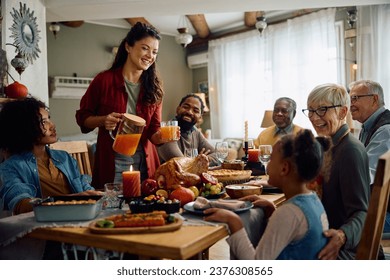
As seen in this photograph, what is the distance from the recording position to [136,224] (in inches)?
39.2

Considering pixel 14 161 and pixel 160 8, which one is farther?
pixel 160 8

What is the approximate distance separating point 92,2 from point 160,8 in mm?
612

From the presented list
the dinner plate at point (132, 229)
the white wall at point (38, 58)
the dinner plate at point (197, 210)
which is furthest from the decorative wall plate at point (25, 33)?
the dinner plate at point (132, 229)

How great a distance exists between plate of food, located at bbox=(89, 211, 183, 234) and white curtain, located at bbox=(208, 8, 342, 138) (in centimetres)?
431

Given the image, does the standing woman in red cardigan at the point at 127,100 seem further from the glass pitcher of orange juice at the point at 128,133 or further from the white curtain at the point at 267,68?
the white curtain at the point at 267,68

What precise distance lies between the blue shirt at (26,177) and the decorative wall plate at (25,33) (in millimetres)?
1805

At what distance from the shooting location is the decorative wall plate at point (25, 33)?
3.18m

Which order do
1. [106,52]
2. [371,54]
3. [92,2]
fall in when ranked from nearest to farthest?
[92,2]
[371,54]
[106,52]

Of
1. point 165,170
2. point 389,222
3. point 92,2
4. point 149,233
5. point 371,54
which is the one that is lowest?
point 389,222

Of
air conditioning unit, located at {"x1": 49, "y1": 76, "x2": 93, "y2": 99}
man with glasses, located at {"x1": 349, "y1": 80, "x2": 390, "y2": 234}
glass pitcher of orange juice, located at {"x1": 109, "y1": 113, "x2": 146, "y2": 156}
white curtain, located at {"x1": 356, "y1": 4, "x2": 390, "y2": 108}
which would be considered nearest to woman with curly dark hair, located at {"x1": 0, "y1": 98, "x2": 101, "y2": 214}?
glass pitcher of orange juice, located at {"x1": 109, "y1": 113, "x2": 146, "y2": 156}

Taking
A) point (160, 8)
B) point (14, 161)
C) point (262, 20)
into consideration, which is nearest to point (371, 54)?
point (262, 20)

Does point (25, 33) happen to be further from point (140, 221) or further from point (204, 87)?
point (204, 87)
